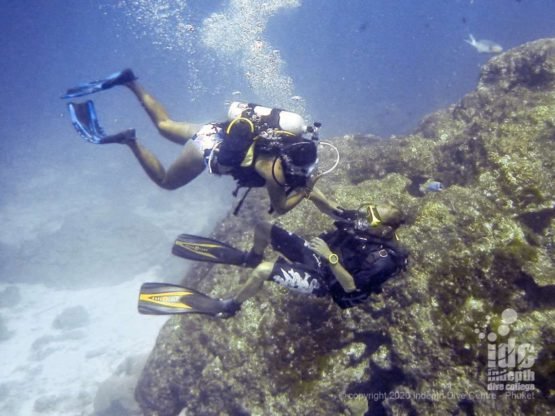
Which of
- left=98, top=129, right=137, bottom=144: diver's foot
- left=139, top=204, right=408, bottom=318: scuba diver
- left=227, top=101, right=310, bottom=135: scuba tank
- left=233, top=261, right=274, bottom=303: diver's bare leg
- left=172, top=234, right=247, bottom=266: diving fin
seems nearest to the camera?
left=139, top=204, right=408, bottom=318: scuba diver

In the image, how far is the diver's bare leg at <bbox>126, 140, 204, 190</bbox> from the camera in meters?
6.66

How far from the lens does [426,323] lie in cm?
529

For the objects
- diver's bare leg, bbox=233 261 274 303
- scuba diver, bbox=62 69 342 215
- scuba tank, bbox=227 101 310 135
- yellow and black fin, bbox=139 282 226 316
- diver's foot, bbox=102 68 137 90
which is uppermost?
diver's foot, bbox=102 68 137 90

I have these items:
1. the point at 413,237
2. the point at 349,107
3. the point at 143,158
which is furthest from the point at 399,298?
the point at 349,107

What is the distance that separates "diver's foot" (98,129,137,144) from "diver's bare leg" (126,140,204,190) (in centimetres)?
7

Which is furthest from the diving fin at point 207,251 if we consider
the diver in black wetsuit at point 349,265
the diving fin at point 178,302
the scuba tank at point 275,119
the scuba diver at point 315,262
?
the scuba tank at point 275,119

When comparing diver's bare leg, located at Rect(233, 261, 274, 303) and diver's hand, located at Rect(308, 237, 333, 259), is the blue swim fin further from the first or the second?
diver's hand, located at Rect(308, 237, 333, 259)

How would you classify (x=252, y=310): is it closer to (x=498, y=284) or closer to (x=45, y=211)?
(x=498, y=284)

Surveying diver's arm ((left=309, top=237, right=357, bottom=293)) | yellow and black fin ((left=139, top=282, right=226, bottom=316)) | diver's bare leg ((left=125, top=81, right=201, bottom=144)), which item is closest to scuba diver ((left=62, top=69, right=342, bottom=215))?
diver's bare leg ((left=125, top=81, right=201, bottom=144))

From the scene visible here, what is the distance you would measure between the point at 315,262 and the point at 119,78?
503cm

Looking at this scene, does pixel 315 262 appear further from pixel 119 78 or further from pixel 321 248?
pixel 119 78

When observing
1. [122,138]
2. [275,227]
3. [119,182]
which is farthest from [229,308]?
[119,182]

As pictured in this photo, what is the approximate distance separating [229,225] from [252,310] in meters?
3.27

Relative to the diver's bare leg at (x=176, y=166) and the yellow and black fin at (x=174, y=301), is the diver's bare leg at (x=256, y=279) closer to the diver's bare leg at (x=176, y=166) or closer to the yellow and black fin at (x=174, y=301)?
the yellow and black fin at (x=174, y=301)
